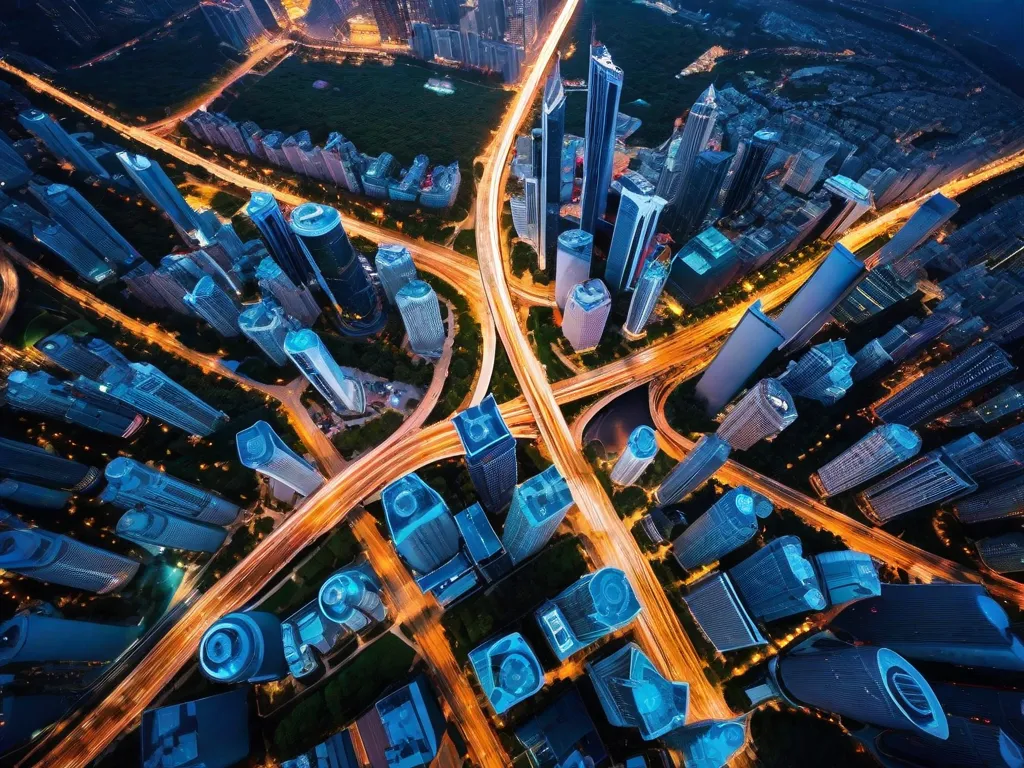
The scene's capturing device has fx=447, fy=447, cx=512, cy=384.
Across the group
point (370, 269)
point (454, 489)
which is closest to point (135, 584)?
point (454, 489)

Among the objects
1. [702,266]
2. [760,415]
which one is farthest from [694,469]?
[702,266]

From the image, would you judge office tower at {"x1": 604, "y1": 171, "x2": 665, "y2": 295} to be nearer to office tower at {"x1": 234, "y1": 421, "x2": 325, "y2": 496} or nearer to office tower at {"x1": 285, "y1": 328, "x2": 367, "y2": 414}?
office tower at {"x1": 285, "y1": 328, "x2": 367, "y2": 414}

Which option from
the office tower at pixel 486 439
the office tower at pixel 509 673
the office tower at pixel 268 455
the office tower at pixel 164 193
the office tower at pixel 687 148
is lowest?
the office tower at pixel 509 673

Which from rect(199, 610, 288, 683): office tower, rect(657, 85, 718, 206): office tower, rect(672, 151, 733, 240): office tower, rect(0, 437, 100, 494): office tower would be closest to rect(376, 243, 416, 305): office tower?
rect(199, 610, 288, 683): office tower

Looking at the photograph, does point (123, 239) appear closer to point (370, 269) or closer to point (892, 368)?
point (370, 269)

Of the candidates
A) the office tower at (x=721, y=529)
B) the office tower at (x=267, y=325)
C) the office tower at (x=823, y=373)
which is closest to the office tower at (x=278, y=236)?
the office tower at (x=267, y=325)

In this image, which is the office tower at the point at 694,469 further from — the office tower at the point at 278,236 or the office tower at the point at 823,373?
the office tower at the point at 278,236

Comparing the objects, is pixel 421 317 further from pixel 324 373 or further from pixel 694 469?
pixel 694 469

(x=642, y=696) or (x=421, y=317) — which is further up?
(x=421, y=317)
